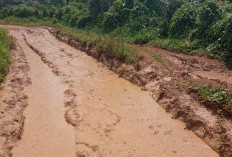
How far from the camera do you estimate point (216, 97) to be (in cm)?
905

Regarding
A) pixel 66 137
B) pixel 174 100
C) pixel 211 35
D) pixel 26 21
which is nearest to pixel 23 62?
pixel 66 137

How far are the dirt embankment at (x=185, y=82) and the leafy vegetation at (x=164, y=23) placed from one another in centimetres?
135

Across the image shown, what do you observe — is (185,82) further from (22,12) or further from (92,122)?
(22,12)

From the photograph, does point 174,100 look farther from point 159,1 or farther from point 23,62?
point 159,1

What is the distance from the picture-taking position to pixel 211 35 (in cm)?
1583

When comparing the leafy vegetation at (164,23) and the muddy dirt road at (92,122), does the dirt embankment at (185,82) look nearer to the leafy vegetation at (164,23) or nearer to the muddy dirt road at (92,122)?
the muddy dirt road at (92,122)

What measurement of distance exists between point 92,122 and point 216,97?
4408 mm

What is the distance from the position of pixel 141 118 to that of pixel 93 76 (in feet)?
17.0

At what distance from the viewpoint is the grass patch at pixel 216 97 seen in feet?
28.4

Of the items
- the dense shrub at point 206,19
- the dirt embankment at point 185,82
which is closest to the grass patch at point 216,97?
the dirt embankment at point 185,82

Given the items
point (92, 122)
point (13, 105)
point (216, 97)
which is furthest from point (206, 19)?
point (13, 105)

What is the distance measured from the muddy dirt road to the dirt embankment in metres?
0.35

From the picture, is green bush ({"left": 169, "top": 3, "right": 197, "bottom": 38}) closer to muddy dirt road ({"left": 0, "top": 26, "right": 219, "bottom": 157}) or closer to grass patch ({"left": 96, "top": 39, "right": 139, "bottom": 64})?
grass patch ({"left": 96, "top": 39, "right": 139, "bottom": 64})

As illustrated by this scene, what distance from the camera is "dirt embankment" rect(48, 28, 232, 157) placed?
324 inches
